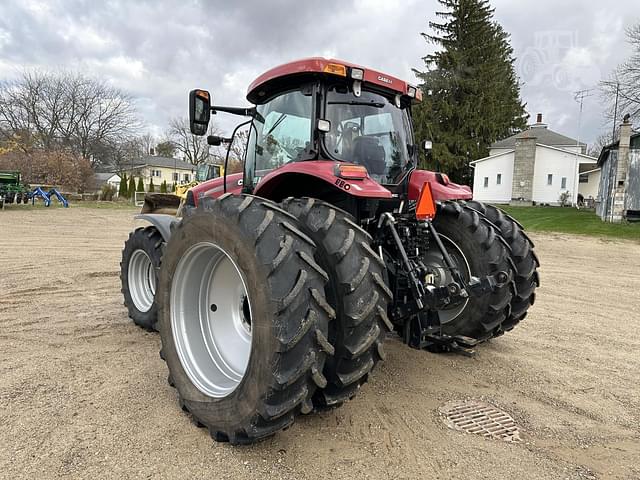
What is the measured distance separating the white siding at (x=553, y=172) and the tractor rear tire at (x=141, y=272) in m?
32.7

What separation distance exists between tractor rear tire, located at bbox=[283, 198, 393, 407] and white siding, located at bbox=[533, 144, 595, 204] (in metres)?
33.6

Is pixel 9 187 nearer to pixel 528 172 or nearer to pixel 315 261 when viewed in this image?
pixel 315 261

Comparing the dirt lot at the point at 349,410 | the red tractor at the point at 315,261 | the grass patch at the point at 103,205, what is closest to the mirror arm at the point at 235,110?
the red tractor at the point at 315,261

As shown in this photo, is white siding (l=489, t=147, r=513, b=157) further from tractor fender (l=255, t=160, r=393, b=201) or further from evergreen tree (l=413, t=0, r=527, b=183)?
tractor fender (l=255, t=160, r=393, b=201)

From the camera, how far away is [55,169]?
1193 inches

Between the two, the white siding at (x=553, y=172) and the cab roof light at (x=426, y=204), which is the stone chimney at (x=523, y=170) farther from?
the cab roof light at (x=426, y=204)

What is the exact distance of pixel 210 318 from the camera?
9.84ft

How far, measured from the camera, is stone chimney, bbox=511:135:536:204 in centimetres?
3156

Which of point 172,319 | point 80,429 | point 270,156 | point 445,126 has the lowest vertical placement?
point 80,429

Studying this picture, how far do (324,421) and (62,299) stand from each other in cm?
420

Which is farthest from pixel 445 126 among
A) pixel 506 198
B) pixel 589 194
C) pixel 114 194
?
pixel 114 194

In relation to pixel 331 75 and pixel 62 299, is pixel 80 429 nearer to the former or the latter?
pixel 331 75

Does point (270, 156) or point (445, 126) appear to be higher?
point (445, 126)

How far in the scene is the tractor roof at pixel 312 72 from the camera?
294 cm
